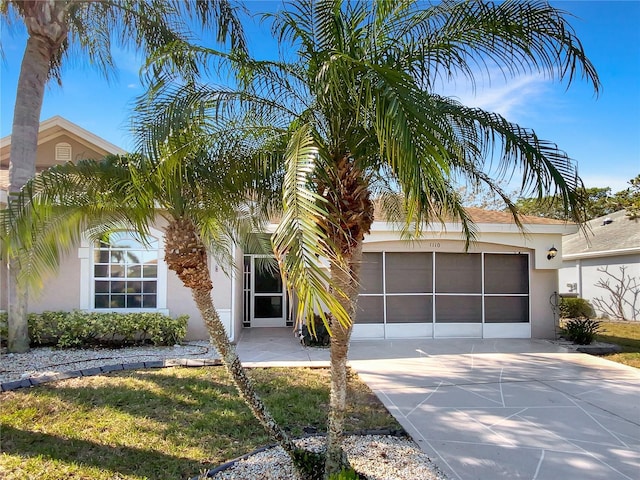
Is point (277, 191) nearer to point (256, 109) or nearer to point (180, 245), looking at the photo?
point (256, 109)

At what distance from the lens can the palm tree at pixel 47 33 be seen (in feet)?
29.5

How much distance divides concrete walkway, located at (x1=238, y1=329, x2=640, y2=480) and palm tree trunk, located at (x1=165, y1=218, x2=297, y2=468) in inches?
79.2

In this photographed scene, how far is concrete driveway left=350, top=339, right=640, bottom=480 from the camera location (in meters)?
4.52

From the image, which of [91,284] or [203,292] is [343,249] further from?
[91,284]

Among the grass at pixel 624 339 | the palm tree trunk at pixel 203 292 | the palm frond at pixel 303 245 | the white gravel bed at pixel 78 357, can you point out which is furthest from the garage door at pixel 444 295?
the palm frond at pixel 303 245

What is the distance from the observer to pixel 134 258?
34.9 ft

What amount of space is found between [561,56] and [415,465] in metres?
4.36

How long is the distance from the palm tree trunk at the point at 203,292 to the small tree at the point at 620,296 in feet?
61.2

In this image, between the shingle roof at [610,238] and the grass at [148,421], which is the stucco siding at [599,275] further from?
the grass at [148,421]

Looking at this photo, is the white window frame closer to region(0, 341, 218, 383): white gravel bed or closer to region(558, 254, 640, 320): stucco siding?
region(0, 341, 218, 383): white gravel bed

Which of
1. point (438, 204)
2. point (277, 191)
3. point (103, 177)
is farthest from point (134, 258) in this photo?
point (438, 204)

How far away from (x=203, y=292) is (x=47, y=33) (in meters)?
8.92

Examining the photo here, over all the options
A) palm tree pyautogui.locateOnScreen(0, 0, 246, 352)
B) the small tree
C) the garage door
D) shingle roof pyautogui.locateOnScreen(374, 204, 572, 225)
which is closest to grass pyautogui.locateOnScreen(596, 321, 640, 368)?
the small tree

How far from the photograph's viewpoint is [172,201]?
13.0 feet
